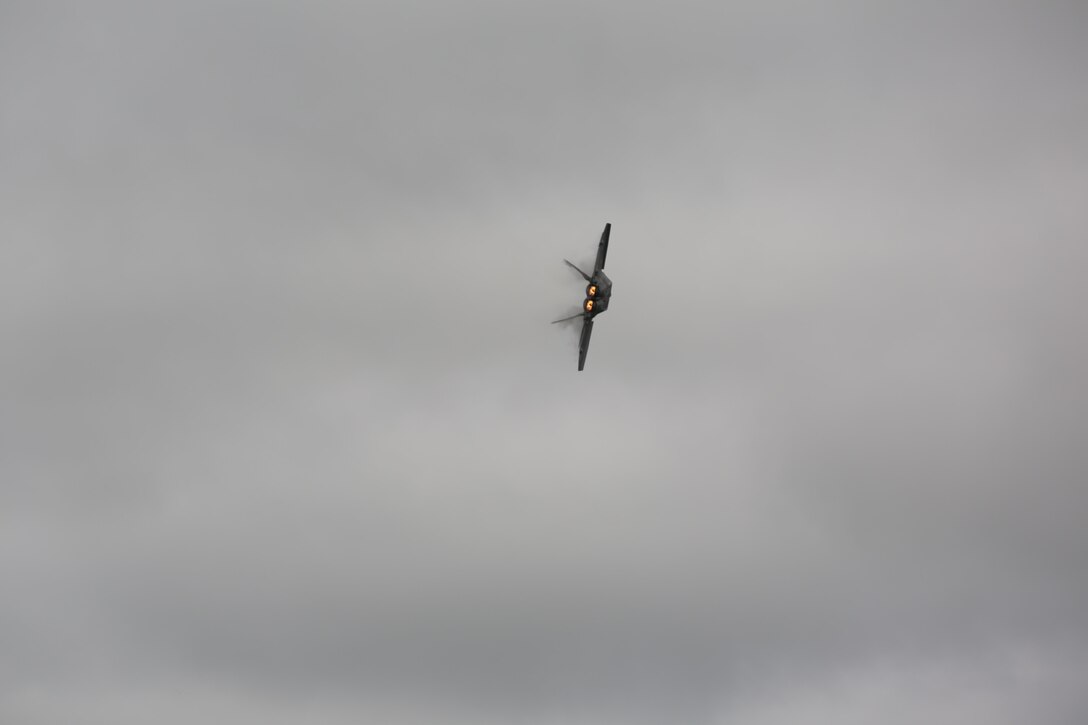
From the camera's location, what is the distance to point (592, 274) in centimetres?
12131

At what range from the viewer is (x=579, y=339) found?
126m

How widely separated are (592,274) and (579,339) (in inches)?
333
